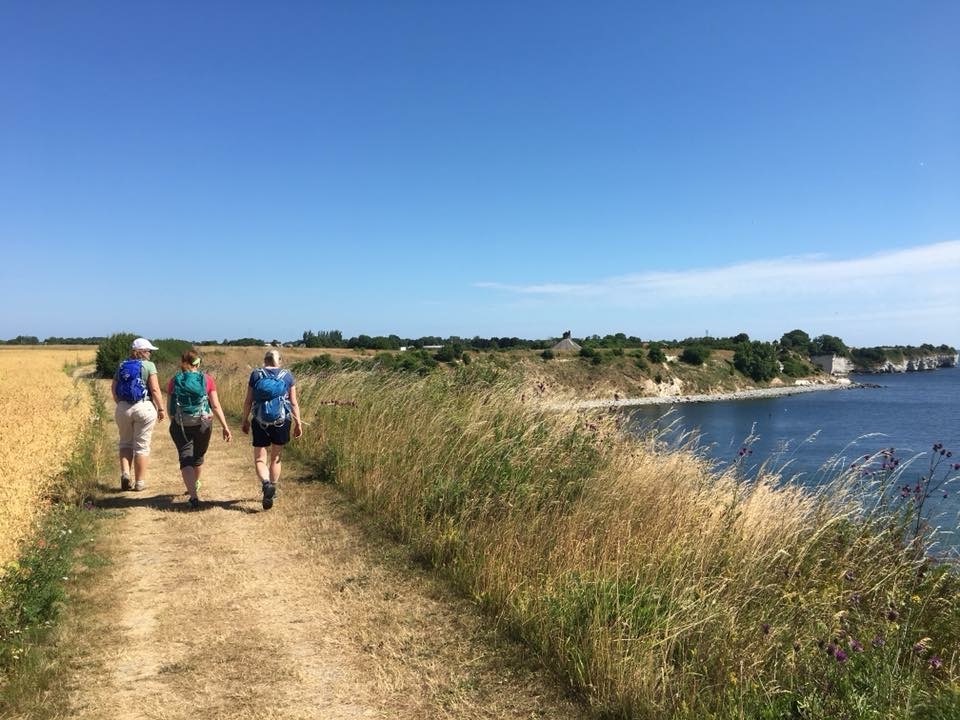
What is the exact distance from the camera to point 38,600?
4.35 metres

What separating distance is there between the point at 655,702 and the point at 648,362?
3796 inches

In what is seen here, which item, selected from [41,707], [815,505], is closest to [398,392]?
[815,505]

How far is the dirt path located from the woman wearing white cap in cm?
175

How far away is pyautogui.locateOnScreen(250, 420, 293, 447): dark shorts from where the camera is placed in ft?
24.4

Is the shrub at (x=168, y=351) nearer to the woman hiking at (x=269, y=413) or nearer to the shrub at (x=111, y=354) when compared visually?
the shrub at (x=111, y=354)

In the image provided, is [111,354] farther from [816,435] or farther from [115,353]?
[816,435]

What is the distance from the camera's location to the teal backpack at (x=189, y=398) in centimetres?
745

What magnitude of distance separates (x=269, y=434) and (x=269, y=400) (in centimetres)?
44

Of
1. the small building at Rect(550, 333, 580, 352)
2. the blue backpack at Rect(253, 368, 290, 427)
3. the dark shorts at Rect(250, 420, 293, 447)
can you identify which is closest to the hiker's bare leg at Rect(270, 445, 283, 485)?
the dark shorts at Rect(250, 420, 293, 447)

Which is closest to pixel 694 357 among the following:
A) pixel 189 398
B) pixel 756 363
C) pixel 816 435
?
pixel 756 363

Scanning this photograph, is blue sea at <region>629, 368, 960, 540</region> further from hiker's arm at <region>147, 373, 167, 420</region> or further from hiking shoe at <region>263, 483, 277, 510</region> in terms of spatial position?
hiker's arm at <region>147, 373, 167, 420</region>

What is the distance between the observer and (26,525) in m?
5.79

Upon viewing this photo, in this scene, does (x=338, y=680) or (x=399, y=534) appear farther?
(x=399, y=534)

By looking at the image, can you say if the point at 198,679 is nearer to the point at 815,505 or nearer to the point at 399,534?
the point at 399,534
